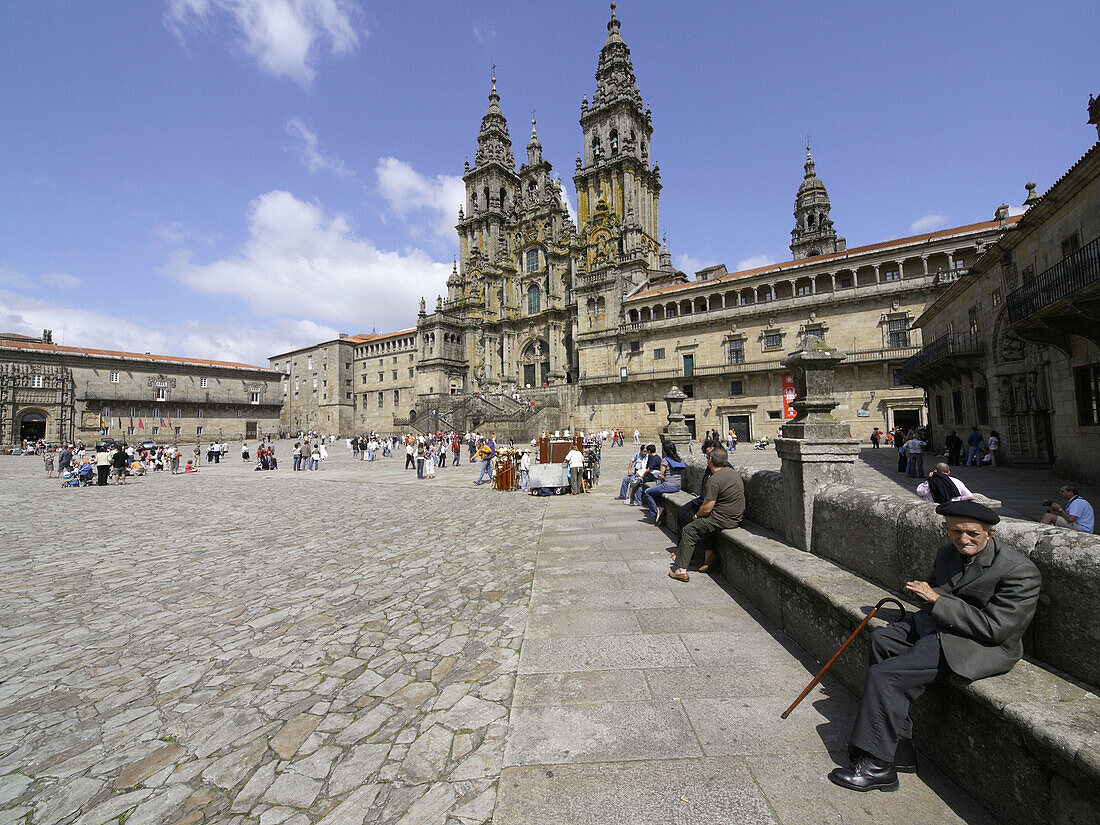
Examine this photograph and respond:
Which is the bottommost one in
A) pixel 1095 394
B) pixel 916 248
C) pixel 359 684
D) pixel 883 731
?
pixel 359 684

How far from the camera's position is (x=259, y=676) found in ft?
11.4

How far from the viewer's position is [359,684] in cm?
332

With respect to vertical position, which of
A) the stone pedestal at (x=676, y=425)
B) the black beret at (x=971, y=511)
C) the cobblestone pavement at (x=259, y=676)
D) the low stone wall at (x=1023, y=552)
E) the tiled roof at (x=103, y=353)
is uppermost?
the tiled roof at (x=103, y=353)

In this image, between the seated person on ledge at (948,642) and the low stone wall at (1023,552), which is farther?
the seated person on ledge at (948,642)

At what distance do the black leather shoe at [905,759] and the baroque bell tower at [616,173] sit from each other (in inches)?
1704

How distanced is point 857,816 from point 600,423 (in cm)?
3811

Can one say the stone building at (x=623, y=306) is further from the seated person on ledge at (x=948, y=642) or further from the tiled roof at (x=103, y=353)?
the seated person on ledge at (x=948, y=642)

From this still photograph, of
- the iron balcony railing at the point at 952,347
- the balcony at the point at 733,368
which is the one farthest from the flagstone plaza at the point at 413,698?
the balcony at the point at 733,368

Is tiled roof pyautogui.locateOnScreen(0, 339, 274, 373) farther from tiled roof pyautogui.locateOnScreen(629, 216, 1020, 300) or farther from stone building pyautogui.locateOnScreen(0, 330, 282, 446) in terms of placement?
tiled roof pyautogui.locateOnScreen(629, 216, 1020, 300)

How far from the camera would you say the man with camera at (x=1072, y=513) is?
5488 millimetres

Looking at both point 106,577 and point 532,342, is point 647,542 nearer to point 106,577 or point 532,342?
point 106,577

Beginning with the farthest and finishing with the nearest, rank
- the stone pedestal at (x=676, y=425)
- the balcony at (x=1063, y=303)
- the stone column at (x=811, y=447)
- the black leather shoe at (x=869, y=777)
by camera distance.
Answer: the stone pedestal at (x=676, y=425), the balcony at (x=1063, y=303), the stone column at (x=811, y=447), the black leather shoe at (x=869, y=777)

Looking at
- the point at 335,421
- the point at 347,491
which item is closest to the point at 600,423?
the point at 347,491

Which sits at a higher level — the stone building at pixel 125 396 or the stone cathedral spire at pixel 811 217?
the stone cathedral spire at pixel 811 217
